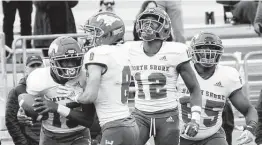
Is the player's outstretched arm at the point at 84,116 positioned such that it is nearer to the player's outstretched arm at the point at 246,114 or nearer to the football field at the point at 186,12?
the player's outstretched arm at the point at 246,114

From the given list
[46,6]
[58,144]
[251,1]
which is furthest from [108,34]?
[251,1]

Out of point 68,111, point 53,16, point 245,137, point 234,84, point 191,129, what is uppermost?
point 53,16

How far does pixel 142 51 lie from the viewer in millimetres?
7402

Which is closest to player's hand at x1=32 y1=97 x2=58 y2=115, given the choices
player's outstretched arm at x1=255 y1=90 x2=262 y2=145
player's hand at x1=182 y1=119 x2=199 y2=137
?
player's hand at x1=182 y1=119 x2=199 y2=137

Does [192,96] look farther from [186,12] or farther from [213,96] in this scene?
[186,12]

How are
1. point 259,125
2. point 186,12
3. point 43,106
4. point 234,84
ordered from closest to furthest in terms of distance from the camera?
point 43,106 < point 234,84 < point 259,125 < point 186,12

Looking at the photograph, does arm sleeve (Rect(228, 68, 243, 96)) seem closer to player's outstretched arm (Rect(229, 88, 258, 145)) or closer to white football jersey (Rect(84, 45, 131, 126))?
player's outstretched arm (Rect(229, 88, 258, 145))

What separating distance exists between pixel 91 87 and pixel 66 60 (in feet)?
1.00

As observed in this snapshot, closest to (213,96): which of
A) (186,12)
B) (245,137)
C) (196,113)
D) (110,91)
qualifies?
(196,113)

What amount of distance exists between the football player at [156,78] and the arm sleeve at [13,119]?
1.62 meters

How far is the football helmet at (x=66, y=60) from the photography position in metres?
6.18

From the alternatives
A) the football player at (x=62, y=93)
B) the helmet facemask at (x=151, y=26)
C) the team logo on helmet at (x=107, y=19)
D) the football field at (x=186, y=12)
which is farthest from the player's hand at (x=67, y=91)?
the football field at (x=186, y=12)

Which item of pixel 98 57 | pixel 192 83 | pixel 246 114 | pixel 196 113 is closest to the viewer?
pixel 98 57

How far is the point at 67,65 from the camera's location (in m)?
6.21
